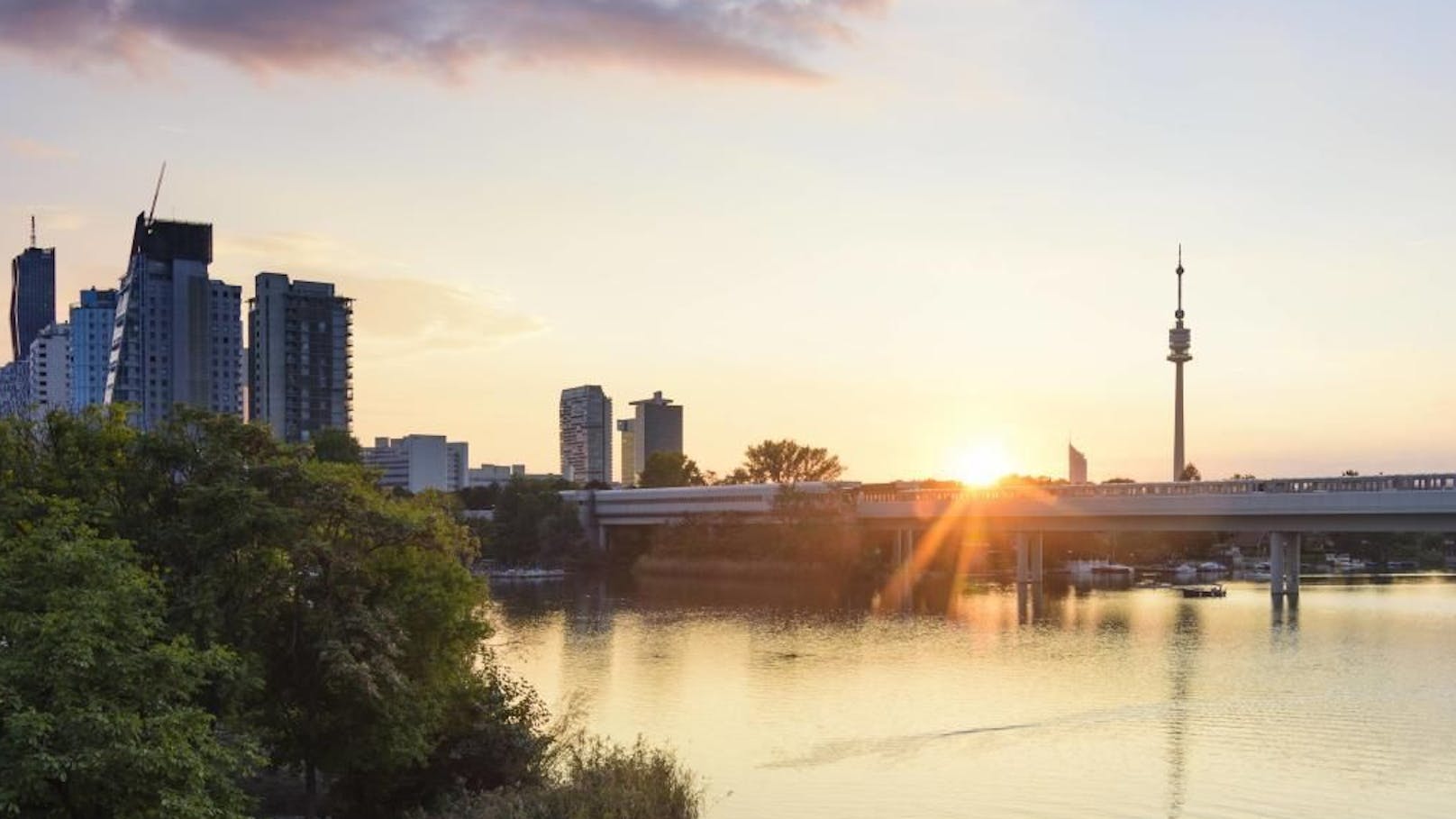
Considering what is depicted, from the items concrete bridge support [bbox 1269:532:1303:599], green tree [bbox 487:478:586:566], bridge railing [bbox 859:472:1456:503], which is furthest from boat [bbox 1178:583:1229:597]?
green tree [bbox 487:478:586:566]

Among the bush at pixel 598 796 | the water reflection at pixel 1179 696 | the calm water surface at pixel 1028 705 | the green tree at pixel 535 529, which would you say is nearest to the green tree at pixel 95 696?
the bush at pixel 598 796

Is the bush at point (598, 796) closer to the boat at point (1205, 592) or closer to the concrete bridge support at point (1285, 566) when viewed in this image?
the concrete bridge support at point (1285, 566)

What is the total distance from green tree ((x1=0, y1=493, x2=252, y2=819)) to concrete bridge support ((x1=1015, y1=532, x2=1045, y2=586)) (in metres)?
110

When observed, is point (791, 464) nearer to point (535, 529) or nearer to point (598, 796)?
point (535, 529)

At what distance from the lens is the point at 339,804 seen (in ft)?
108

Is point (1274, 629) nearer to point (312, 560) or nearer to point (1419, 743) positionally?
point (1419, 743)

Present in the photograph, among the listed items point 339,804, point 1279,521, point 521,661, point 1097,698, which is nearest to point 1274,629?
point 1279,521

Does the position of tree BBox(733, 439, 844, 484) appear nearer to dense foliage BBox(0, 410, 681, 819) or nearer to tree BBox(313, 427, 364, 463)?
tree BBox(313, 427, 364, 463)

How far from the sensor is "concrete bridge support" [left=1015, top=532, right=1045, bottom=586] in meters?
130

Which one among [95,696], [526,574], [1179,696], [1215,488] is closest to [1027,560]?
[1215,488]

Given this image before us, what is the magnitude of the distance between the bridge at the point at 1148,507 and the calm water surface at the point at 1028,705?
298 inches

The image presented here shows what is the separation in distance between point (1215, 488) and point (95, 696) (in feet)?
318

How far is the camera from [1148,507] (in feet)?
347

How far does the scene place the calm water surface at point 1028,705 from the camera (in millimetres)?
36938
